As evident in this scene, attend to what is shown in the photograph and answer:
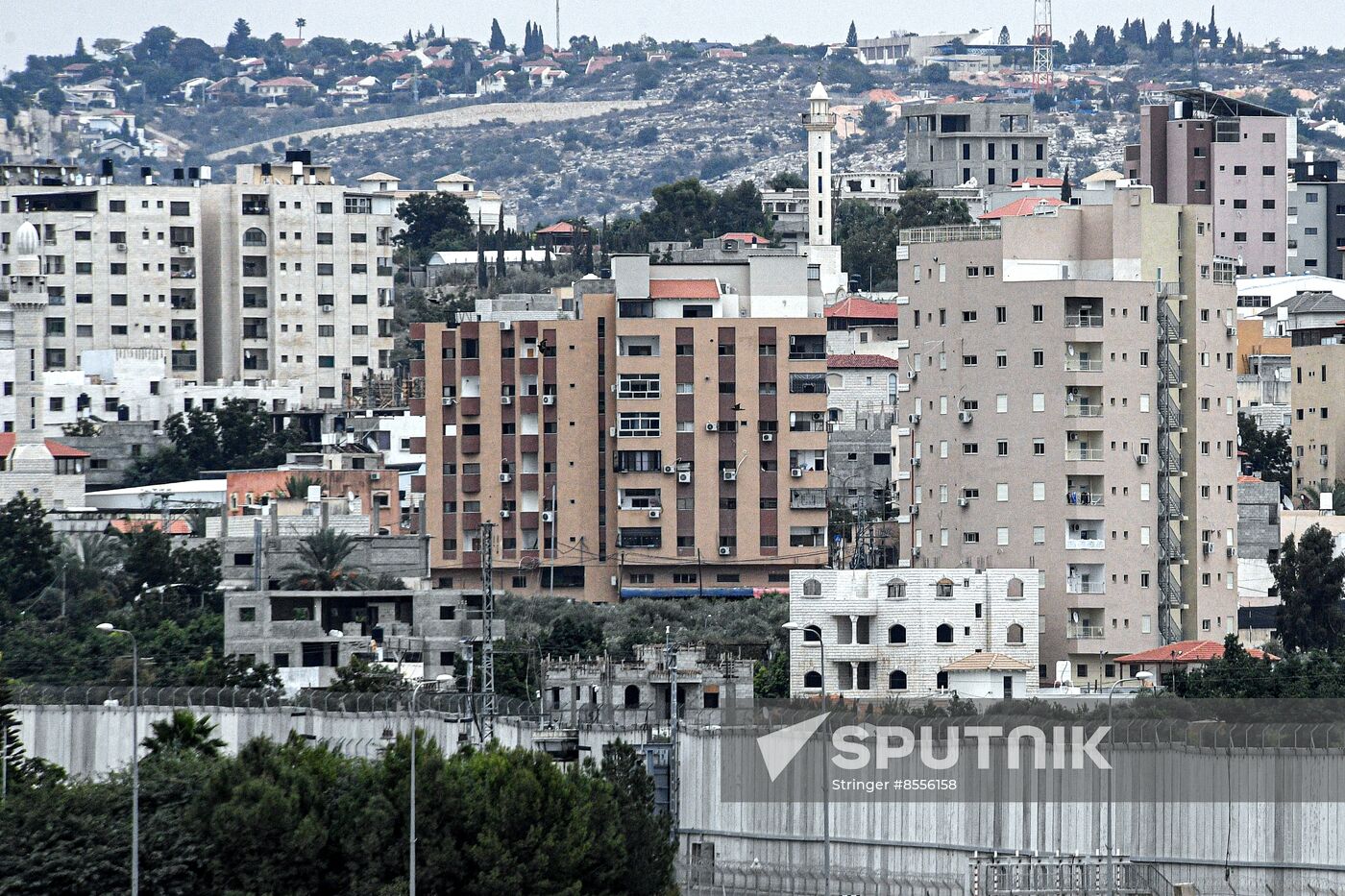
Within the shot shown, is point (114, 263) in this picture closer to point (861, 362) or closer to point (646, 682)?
point (861, 362)

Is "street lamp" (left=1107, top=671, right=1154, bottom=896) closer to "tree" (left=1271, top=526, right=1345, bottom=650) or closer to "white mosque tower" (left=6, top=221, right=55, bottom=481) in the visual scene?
"tree" (left=1271, top=526, right=1345, bottom=650)

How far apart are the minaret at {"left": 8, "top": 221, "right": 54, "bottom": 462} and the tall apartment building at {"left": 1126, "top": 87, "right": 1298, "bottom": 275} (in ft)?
182

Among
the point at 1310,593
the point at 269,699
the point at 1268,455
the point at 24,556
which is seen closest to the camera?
the point at 269,699

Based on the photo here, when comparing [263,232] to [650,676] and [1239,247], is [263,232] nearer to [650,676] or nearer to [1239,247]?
[1239,247]

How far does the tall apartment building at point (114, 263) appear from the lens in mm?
149500

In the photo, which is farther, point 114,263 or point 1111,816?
point 114,263

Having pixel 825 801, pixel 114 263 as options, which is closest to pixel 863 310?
pixel 114 263

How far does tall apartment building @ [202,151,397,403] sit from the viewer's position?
151500 mm

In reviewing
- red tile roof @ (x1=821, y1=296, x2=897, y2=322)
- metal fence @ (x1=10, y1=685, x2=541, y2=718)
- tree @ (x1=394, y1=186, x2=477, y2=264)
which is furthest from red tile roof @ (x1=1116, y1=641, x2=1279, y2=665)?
tree @ (x1=394, y1=186, x2=477, y2=264)

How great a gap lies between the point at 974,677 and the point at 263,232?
72.9 metres

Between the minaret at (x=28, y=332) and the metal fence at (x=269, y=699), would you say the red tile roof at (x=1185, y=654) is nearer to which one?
the metal fence at (x=269, y=699)

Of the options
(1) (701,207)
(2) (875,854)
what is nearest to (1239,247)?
(1) (701,207)

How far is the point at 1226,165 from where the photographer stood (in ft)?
550

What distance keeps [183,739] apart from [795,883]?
13437mm
